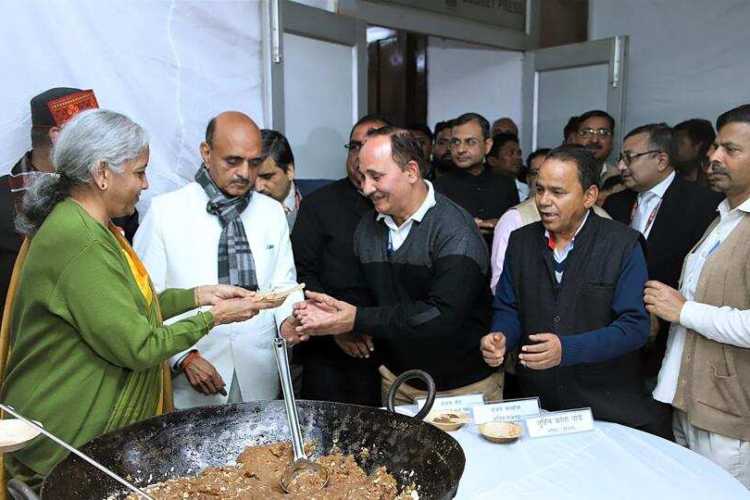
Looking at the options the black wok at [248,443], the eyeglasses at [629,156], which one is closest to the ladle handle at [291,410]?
the black wok at [248,443]

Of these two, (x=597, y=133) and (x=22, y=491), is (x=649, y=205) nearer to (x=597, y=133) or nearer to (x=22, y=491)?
(x=597, y=133)

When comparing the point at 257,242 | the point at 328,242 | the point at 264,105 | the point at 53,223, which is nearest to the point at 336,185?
the point at 328,242

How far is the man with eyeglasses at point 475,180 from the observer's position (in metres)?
3.57

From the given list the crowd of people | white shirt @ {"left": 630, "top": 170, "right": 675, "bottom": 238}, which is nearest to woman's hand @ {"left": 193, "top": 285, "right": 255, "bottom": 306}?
the crowd of people

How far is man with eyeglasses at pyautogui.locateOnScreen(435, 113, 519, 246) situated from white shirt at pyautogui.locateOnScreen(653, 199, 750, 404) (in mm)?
1407

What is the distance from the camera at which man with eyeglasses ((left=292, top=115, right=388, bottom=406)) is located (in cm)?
253

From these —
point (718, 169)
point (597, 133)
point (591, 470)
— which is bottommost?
point (591, 470)

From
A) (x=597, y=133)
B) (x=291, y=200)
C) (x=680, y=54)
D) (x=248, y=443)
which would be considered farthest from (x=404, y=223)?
(x=680, y=54)

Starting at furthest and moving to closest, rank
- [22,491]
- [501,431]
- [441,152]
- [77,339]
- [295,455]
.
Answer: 1. [441,152]
2. [501,431]
3. [77,339]
4. [295,455]
5. [22,491]

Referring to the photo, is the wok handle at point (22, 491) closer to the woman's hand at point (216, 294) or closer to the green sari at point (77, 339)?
the green sari at point (77, 339)

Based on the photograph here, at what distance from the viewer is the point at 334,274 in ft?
8.34

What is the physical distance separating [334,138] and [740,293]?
2.54 meters

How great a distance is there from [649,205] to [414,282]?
137cm

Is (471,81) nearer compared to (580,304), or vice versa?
(580,304)
